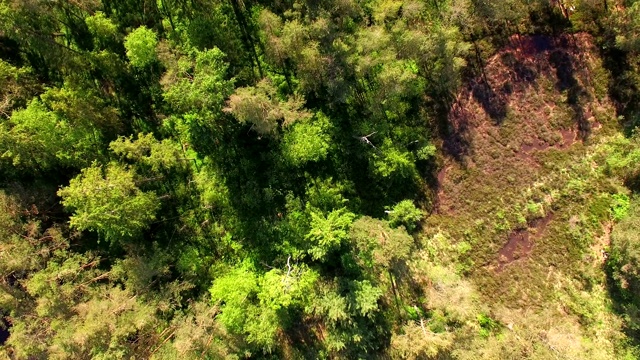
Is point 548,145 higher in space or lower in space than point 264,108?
lower

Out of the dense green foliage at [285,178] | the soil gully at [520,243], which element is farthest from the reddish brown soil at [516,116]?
the soil gully at [520,243]

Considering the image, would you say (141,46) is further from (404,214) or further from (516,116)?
(516,116)

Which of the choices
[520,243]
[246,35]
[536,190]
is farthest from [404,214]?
[246,35]

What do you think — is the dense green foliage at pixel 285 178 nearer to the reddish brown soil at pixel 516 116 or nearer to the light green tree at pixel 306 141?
the light green tree at pixel 306 141

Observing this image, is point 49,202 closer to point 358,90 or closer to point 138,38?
point 138,38

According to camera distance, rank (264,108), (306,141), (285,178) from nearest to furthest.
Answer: (264,108) < (306,141) < (285,178)

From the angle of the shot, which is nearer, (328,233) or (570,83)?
(328,233)

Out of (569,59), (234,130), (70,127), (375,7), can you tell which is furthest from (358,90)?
(70,127)

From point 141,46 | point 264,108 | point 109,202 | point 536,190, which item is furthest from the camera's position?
point 536,190
